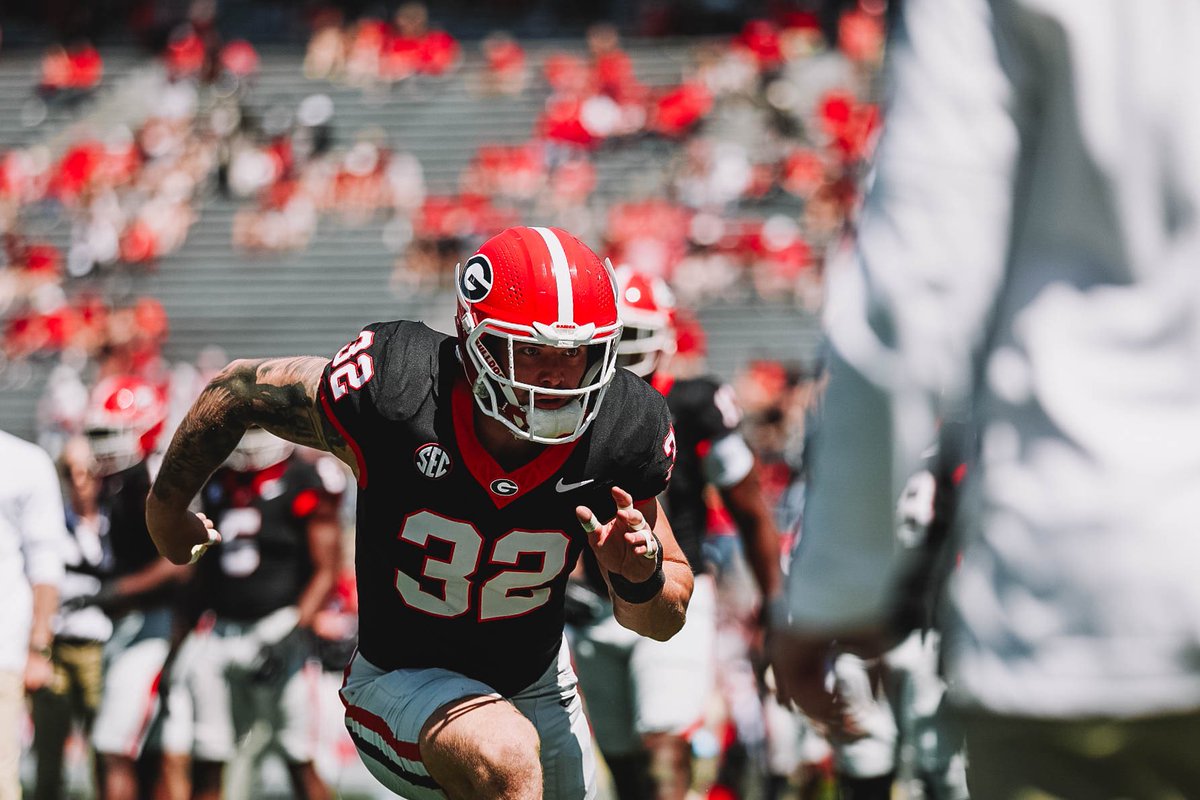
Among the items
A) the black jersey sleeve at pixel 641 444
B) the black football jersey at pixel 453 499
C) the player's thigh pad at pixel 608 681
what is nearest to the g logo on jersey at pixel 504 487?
the black football jersey at pixel 453 499

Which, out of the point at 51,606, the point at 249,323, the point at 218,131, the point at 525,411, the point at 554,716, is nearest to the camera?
the point at 525,411

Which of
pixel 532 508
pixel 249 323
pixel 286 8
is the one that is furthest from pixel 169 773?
pixel 286 8

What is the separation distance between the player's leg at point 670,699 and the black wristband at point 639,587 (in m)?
1.68

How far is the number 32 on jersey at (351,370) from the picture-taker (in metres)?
3.59

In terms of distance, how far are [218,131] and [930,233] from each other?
59.7ft

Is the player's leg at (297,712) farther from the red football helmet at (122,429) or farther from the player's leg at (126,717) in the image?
the red football helmet at (122,429)

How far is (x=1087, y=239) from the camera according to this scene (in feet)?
5.49

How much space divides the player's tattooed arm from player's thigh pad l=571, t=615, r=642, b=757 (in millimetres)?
1837

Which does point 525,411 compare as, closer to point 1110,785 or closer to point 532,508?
point 532,508

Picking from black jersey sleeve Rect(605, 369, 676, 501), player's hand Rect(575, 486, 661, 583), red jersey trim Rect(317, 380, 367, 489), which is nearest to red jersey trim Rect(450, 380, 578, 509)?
black jersey sleeve Rect(605, 369, 676, 501)

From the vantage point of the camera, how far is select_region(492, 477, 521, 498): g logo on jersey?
3656 millimetres

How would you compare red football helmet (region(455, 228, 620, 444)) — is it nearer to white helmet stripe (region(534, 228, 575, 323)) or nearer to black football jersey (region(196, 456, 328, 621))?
white helmet stripe (region(534, 228, 575, 323))

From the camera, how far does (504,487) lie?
3.66 m

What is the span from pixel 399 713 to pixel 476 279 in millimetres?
1025
